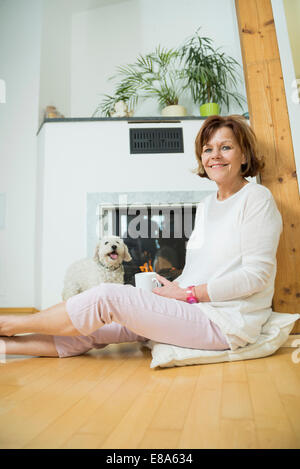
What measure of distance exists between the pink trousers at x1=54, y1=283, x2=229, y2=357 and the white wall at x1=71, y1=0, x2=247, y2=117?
2.85 m

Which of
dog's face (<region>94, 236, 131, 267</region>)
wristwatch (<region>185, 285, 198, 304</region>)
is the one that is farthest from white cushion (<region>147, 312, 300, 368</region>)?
dog's face (<region>94, 236, 131, 267</region>)

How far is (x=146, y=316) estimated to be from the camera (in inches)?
38.9

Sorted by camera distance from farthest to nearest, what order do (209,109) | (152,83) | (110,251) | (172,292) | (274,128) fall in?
(152,83) → (209,109) → (110,251) → (274,128) → (172,292)

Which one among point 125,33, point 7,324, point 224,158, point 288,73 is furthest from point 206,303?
point 125,33

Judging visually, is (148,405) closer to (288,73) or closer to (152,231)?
(288,73)

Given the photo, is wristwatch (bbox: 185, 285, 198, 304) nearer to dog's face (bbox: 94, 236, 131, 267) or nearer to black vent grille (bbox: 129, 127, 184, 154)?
dog's face (bbox: 94, 236, 131, 267)

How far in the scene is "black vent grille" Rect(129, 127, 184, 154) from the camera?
2.93 metres

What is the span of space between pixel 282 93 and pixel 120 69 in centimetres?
256

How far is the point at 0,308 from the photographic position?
3121 mm

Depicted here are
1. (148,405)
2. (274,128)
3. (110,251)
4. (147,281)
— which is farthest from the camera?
(110,251)

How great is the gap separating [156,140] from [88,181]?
699 mm

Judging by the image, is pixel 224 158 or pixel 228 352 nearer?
pixel 228 352

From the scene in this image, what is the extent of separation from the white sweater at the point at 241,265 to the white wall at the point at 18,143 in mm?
2417

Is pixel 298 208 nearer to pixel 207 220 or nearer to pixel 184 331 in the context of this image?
pixel 207 220
